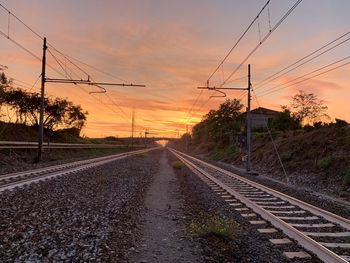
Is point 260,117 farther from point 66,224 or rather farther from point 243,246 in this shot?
point 243,246

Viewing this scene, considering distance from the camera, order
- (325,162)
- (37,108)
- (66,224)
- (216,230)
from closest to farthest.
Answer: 1. (216,230)
2. (66,224)
3. (325,162)
4. (37,108)

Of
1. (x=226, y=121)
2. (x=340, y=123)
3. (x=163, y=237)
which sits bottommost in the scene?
(x=163, y=237)

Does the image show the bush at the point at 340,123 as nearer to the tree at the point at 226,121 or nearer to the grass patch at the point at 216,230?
the grass patch at the point at 216,230

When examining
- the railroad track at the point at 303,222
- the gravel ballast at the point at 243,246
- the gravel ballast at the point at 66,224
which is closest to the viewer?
the gravel ballast at the point at 66,224

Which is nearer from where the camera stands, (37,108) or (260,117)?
(37,108)

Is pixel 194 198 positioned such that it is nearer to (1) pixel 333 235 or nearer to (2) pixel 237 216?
(2) pixel 237 216

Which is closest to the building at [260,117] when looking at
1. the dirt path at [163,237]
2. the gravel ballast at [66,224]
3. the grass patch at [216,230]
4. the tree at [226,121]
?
the tree at [226,121]

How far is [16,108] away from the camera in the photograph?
55.3m

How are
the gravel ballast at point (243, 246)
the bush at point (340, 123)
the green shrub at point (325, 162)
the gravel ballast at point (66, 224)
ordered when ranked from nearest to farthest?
the gravel ballast at point (66, 224) < the gravel ballast at point (243, 246) < the green shrub at point (325, 162) < the bush at point (340, 123)

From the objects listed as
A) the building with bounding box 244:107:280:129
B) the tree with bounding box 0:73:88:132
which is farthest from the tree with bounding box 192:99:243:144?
the tree with bounding box 0:73:88:132

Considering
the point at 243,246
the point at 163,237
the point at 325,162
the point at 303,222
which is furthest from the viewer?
the point at 325,162

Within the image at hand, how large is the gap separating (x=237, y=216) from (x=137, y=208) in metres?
3.47

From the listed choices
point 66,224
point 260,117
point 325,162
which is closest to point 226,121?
point 260,117

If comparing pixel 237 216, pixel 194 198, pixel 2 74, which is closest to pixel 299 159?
pixel 194 198
